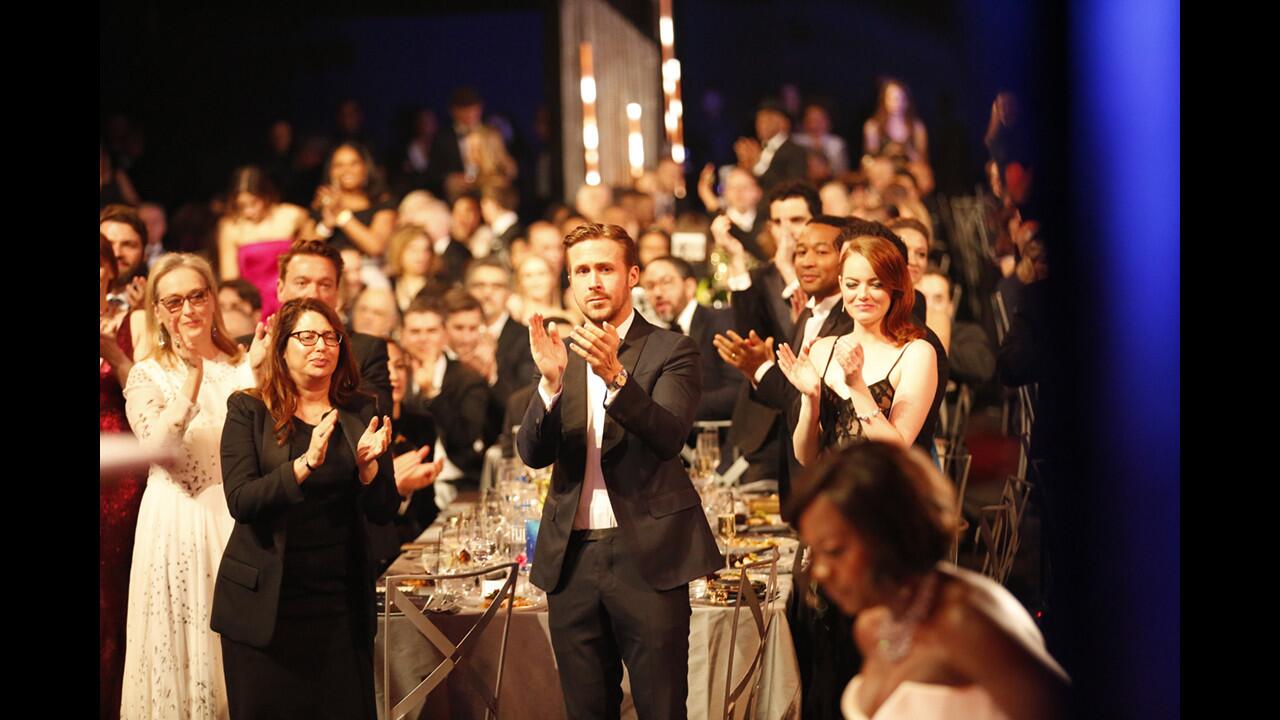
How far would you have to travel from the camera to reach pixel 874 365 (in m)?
3.45

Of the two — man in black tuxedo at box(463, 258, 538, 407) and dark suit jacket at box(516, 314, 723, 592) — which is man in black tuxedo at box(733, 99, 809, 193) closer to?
man in black tuxedo at box(463, 258, 538, 407)

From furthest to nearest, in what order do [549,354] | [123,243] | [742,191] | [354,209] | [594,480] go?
1. [742,191]
2. [354,209]
3. [123,243]
4. [594,480]
5. [549,354]

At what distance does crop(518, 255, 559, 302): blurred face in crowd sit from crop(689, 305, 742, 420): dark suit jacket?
1148 millimetres

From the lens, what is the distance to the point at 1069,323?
9.79ft

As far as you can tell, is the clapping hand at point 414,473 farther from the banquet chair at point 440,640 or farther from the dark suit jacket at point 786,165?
the dark suit jacket at point 786,165

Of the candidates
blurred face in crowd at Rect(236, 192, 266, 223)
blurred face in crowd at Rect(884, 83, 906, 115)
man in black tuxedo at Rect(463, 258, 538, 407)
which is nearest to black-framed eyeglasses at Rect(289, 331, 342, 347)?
man in black tuxedo at Rect(463, 258, 538, 407)

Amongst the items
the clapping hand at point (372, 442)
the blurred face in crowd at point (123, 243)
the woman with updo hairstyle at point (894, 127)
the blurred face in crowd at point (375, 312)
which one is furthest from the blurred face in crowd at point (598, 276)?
the woman with updo hairstyle at point (894, 127)

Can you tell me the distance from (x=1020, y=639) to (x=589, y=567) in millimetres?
1527

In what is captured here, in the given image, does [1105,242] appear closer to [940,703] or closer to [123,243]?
[940,703]

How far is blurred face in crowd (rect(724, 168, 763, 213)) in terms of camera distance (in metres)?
8.95

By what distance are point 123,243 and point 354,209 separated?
3591 mm

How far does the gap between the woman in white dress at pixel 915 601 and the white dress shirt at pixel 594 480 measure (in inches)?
52.9

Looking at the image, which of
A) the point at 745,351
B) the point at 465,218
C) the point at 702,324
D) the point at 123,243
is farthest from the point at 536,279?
the point at 745,351
